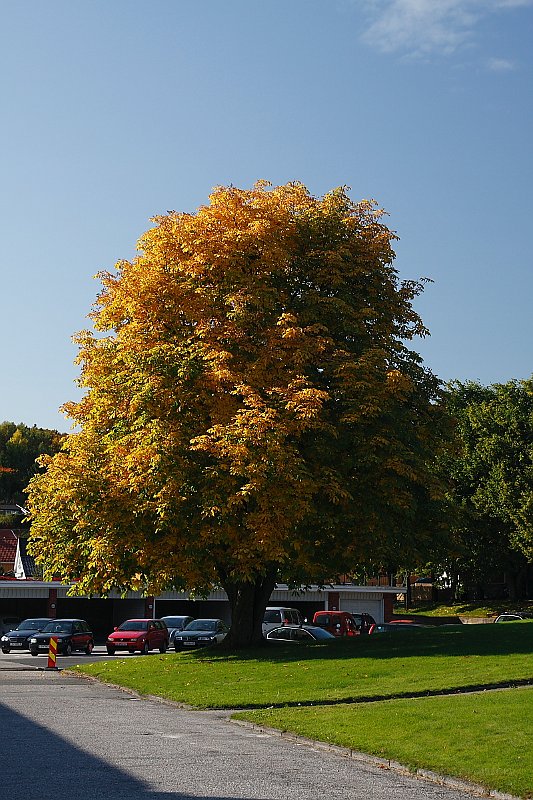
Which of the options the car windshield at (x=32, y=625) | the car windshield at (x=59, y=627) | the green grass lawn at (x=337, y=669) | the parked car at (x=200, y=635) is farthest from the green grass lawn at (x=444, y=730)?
the car windshield at (x=32, y=625)

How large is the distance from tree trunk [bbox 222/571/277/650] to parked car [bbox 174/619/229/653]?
36.7 ft

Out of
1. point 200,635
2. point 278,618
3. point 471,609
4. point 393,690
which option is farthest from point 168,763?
point 471,609

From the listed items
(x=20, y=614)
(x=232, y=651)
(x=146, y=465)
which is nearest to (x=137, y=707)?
(x=146, y=465)

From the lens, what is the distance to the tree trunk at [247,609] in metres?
34.1

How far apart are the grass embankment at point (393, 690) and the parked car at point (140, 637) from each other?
11496mm

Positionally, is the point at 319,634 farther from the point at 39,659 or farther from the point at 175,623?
the point at 175,623

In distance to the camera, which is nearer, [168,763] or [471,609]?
[168,763]

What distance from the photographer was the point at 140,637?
46.2 meters

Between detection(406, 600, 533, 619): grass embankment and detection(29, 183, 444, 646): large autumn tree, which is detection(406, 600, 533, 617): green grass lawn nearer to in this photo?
detection(406, 600, 533, 619): grass embankment

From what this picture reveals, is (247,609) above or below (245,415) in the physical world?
below

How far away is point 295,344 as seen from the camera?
101 feet

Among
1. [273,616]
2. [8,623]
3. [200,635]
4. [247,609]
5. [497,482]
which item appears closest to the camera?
[247,609]

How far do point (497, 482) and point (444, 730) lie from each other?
182ft

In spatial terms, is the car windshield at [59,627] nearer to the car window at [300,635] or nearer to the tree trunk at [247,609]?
the car window at [300,635]
